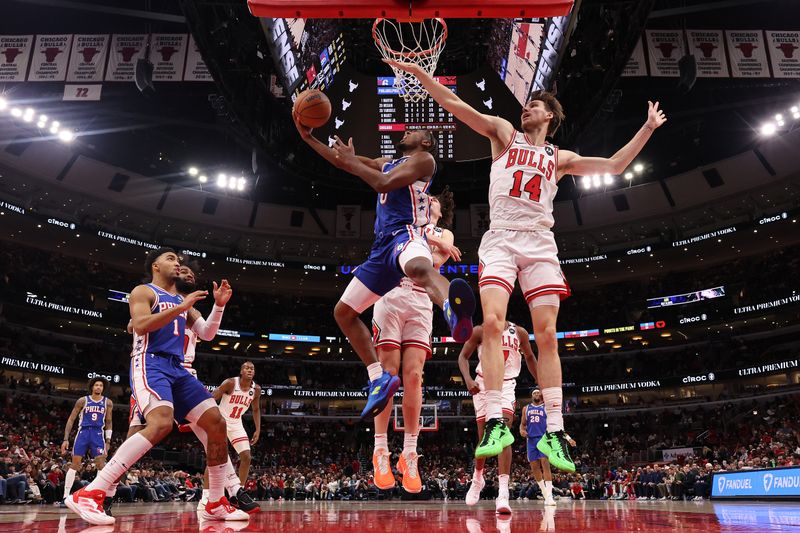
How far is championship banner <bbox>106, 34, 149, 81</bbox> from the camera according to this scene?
1734 centimetres

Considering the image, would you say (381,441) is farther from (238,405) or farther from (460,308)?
(238,405)

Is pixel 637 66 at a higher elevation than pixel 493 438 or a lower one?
higher

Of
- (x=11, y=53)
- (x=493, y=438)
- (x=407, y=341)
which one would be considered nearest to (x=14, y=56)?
(x=11, y=53)

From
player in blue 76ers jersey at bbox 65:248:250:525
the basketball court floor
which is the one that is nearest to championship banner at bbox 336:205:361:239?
the basketball court floor

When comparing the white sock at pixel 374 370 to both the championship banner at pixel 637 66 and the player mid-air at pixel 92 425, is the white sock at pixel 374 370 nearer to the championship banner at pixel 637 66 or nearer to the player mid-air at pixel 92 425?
the player mid-air at pixel 92 425

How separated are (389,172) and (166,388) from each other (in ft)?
8.00

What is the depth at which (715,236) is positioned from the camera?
29.6m

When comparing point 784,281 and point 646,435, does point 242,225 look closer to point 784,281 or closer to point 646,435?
point 646,435

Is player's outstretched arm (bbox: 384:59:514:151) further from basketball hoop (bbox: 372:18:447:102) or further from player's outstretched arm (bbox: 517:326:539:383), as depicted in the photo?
basketball hoop (bbox: 372:18:447:102)

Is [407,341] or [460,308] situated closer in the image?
[460,308]

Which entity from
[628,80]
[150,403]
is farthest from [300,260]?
[150,403]

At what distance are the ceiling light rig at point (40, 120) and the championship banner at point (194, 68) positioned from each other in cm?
981

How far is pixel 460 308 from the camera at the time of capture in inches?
159

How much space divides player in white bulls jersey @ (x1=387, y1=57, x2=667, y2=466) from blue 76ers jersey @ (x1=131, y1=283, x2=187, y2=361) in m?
2.53
